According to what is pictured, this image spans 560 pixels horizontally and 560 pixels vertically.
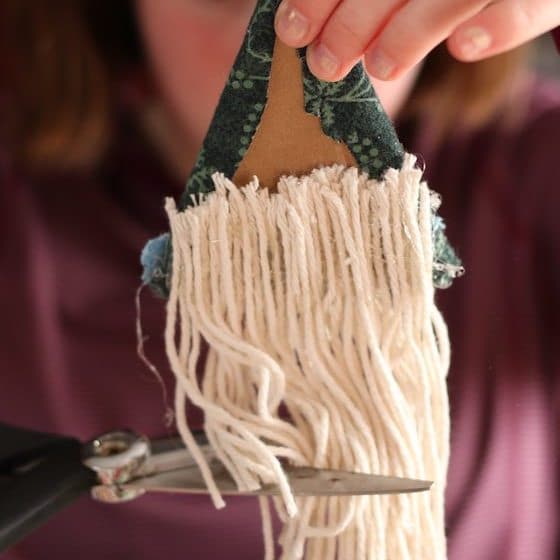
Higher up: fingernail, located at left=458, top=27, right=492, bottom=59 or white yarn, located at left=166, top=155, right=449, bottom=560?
fingernail, located at left=458, top=27, right=492, bottom=59

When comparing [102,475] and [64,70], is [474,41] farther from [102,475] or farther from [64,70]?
[64,70]

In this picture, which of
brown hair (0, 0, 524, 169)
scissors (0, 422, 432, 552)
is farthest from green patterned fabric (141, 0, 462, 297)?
brown hair (0, 0, 524, 169)

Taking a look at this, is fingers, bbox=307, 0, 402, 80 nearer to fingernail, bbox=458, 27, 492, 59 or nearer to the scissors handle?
fingernail, bbox=458, 27, 492, 59

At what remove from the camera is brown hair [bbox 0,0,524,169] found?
2.34ft

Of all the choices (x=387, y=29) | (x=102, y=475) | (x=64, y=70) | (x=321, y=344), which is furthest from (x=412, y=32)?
(x=64, y=70)

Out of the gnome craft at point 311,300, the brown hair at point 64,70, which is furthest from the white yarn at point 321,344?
the brown hair at point 64,70

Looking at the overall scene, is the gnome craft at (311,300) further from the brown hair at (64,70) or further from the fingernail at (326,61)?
the brown hair at (64,70)

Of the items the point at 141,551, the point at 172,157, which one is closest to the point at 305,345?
the point at 141,551

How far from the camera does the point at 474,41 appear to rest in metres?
0.31

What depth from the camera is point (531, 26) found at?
319 mm

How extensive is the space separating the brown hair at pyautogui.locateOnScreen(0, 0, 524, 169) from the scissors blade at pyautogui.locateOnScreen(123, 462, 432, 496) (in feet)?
1.39

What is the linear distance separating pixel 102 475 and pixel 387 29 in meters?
0.23

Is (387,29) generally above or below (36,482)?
above

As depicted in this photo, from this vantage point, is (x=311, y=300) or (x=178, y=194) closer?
(x=311, y=300)
